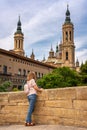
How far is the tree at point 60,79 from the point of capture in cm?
5750

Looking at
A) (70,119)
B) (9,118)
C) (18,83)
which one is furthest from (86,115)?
(18,83)

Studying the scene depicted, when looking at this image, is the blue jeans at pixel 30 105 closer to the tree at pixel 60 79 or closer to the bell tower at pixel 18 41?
the tree at pixel 60 79

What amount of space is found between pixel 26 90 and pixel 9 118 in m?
1.27

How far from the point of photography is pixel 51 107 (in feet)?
24.9

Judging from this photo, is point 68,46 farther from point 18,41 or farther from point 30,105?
point 30,105

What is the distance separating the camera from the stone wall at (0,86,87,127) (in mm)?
7039

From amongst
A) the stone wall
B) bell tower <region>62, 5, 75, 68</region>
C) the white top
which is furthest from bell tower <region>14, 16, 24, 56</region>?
the white top

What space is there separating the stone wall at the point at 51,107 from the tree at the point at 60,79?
1866 inches

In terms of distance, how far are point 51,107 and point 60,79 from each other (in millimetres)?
51019

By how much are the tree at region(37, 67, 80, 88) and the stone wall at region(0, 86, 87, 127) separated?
155 feet

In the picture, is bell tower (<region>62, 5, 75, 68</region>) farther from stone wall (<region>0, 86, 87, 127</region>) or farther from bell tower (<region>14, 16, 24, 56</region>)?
stone wall (<region>0, 86, 87, 127</region>)

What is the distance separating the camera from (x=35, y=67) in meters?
86.6

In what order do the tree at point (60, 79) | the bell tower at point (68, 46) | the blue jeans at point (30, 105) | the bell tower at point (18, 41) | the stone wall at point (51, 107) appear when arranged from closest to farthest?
the stone wall at point (51, 107) < the blue jeans at point (30, 105) < the tree at point (60, 79) < the bell tower at point (68, 46) < the bell tower at point (18, 41)

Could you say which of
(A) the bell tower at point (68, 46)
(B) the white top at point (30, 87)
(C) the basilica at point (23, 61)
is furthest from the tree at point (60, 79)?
(A) the bell tower at point (68, 46)
